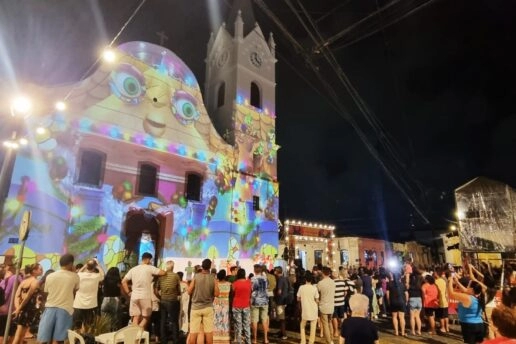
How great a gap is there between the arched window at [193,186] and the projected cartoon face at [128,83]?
424cm

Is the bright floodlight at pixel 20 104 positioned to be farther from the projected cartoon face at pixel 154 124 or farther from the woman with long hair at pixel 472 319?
the woman with long hair at pixel 472 319

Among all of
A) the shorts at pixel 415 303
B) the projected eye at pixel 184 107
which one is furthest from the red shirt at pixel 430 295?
the projected eye at pixel 184 107

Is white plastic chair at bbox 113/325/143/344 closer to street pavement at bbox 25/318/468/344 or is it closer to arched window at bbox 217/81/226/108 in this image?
street pavement at bbox 25/318/468/344

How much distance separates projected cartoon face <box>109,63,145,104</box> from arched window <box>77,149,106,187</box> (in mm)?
2706

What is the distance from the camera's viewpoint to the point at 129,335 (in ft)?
16.0

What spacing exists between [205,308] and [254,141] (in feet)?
44.0

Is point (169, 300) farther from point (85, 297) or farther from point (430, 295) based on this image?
point (430, 295)

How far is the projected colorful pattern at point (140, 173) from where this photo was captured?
470 inches

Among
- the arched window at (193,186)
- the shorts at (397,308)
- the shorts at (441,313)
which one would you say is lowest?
the shorts at (441,313)

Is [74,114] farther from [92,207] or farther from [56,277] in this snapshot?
[56,277]

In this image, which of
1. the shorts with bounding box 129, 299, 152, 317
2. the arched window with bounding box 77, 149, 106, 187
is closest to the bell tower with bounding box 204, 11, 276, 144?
the arched window with bounding box 77, 149, 106, 187

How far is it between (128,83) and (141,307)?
1087cm

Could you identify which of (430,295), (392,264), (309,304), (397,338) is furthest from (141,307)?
(392,264)

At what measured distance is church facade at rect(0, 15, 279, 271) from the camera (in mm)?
12000
